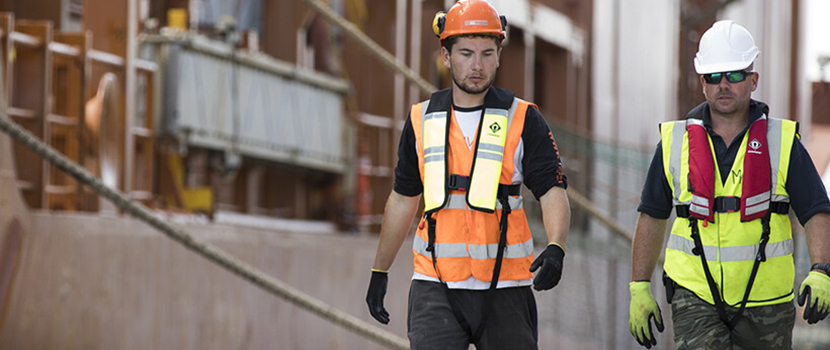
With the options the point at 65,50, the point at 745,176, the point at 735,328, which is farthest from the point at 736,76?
the point at 65,50

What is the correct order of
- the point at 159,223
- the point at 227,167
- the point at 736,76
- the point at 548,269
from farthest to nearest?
the point at 227,167, the point at 159,223, the point at 736,76, the point at 548,269

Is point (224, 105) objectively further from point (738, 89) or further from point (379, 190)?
A: point (738, 89)

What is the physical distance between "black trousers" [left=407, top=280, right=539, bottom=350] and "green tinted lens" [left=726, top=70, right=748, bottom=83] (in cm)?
119

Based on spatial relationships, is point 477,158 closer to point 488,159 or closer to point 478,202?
point 488,159

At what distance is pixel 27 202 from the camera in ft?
34.0

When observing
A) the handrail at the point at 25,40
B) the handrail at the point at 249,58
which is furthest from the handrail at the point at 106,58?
the handrail at the point at 25,40

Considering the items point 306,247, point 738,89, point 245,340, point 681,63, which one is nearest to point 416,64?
point 306,247

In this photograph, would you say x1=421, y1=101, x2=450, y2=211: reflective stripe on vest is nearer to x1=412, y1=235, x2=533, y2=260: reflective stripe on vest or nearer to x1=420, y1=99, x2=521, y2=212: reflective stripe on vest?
x1=420, y1=99, x2=521, y2=212: reflective stripe on vest

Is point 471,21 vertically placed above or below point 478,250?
above

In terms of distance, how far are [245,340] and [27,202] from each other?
2703 millimetres

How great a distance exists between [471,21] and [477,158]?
52 centimetres

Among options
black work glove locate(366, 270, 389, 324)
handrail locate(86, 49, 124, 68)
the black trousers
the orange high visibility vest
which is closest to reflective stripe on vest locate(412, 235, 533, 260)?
the orange high visibility vest

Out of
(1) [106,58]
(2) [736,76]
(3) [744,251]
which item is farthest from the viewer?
(1) [106,58]

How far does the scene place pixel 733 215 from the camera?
589cm
